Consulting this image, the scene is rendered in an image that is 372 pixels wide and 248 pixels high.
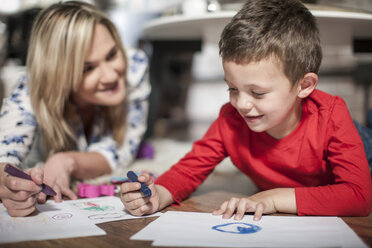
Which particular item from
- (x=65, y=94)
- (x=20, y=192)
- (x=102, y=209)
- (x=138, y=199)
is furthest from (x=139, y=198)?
(x=65, y=94)

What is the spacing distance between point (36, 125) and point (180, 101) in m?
2.59

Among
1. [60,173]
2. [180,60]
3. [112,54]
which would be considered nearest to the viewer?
[60,173]

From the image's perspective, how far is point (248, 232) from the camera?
642 mm

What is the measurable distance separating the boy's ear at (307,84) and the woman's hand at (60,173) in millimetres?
565

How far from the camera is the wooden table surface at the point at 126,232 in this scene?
0.60 metres

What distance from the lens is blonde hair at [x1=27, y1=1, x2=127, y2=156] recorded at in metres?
1.08

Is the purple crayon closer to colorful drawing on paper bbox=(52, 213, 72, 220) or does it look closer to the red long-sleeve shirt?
colorful drawing on paper bbox=(52, 213, 72, 220)

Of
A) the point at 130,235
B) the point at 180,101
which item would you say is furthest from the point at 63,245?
the point at 180,101

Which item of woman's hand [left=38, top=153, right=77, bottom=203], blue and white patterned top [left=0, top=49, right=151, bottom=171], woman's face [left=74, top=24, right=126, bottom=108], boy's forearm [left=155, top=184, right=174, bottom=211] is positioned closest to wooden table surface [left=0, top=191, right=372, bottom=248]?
boy's forearm [left=155, top=184, right=174, bottom=211]

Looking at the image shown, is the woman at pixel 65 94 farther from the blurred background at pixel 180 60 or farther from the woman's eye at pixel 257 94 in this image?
the woman's eye at pixel 257 94

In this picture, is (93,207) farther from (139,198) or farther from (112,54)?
(112,54)

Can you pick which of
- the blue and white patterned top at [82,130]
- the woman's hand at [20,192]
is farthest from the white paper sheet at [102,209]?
the blue and white patterned top at [82,130]

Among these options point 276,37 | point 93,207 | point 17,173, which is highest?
point 276,37

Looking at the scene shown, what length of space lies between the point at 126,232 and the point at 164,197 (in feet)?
0.51
